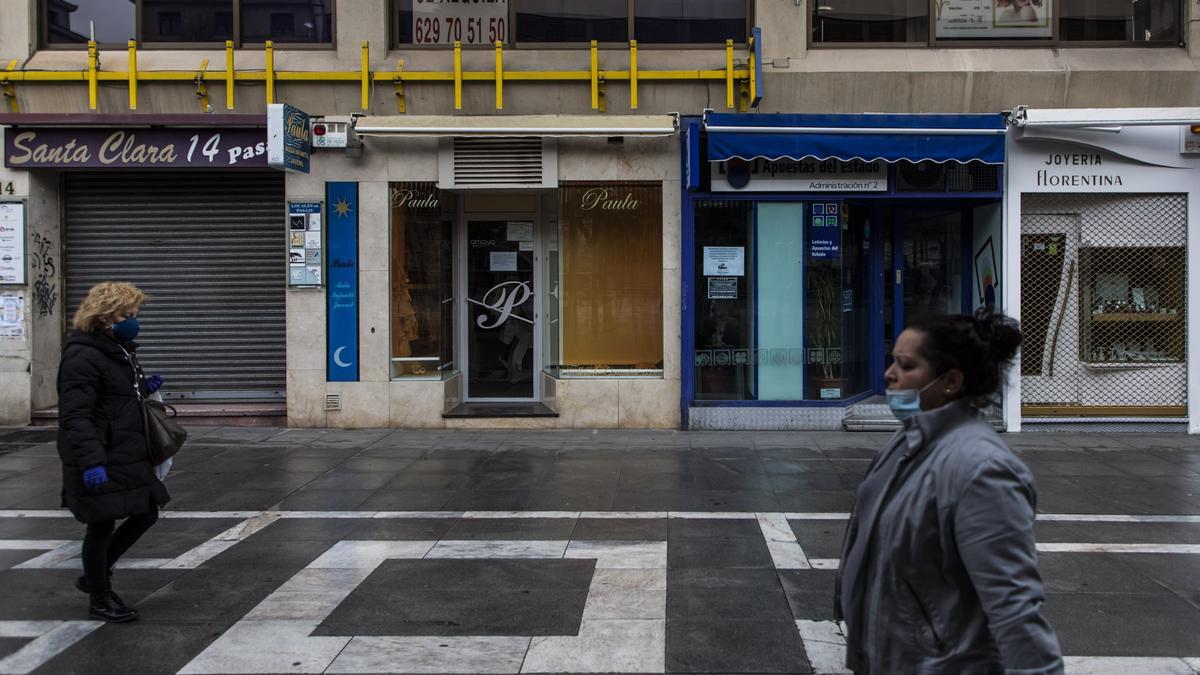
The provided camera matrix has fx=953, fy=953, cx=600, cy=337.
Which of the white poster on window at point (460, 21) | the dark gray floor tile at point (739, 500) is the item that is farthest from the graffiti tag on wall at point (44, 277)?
the dark gray floor tile at point (739, 500)

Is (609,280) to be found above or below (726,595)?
above

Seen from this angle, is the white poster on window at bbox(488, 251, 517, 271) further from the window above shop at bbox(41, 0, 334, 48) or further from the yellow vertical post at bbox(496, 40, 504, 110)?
the window above shop at bbox(41, 0, 334, 48)

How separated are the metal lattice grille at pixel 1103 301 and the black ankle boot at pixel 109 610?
32.1 ft

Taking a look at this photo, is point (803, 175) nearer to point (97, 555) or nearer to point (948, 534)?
point (97, 555)

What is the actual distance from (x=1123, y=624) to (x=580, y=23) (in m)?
8.93

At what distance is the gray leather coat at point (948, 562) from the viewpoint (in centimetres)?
224

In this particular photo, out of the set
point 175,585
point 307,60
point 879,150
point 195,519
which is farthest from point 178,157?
point 879,150

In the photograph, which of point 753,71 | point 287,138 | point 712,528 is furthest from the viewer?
point 753,71

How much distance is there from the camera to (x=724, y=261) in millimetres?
11297

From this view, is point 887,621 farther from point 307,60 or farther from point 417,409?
point 307,60

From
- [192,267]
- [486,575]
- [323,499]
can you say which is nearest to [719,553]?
[486,575]

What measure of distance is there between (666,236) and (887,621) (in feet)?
29.5

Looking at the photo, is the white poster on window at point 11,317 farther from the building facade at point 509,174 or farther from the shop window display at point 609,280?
the shop window display at point 609,280

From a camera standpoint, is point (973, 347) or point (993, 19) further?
point (993, 19)
